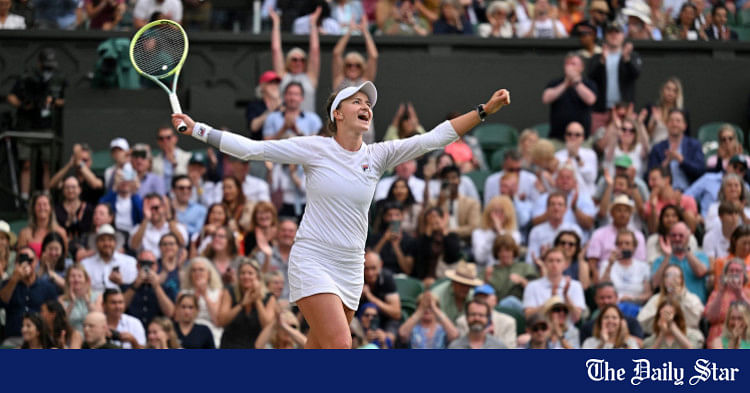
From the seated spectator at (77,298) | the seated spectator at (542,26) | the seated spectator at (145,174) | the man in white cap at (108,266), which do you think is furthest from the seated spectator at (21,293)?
the seated spectator at (542,26)

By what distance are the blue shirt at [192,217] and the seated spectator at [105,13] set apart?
3944mm

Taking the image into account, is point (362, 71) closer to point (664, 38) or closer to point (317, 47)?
point (317, 47)

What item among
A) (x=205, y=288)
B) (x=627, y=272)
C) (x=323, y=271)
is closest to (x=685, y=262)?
(x=627, y=272)

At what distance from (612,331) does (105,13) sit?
8.00 m

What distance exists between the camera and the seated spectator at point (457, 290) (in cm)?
1345

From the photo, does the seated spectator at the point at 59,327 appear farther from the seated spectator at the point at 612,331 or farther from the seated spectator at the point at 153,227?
the seated spectator at the point at 612,331

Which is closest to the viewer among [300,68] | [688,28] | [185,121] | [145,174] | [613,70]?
[185,121]

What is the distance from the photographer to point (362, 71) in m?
16.1

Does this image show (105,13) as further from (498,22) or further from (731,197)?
(731,197)

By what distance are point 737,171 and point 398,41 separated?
4354mm

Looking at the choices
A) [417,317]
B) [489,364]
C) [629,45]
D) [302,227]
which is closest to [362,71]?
[629,45]

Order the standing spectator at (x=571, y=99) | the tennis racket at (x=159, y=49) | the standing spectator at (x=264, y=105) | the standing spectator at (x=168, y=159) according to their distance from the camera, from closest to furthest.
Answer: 1. the tennis racket at (x=159, y=49)
2. the standing spectator at (x=168, y=159)
3. the standing spectator at (x=264, y=105)
4. the standing spectator at (x=571, y=99)

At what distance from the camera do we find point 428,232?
14.2 metres

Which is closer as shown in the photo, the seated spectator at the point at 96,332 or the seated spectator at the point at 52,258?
the seated spectator at the point at 96,332
